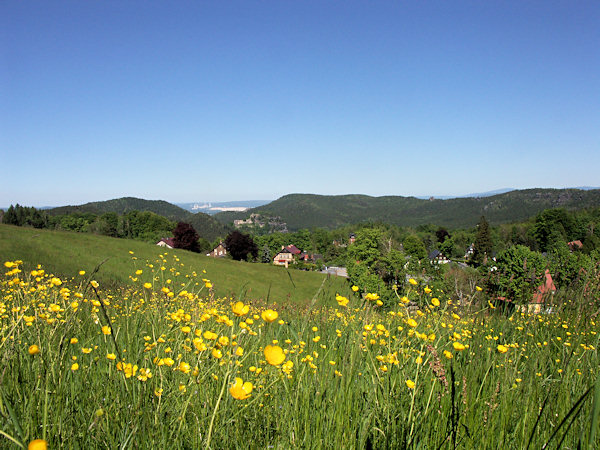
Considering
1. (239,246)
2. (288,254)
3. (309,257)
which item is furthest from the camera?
(309,257)

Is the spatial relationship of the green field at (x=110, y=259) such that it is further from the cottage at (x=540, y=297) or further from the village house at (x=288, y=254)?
the village house at (x=288, y=254)

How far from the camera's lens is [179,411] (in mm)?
1563

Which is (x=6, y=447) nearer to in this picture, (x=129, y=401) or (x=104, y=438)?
(x=104, y=438)

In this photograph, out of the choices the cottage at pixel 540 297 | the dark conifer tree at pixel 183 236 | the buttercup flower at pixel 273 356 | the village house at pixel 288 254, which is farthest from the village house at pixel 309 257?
the buttercup flower at pixel 273 356

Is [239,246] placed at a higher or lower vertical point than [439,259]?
higher

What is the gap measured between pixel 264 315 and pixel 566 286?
16.7 ft

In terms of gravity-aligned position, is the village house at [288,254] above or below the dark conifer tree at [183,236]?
below

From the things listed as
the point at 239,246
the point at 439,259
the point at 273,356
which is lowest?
the point at 439,259

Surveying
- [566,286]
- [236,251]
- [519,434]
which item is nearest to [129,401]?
[519,434]

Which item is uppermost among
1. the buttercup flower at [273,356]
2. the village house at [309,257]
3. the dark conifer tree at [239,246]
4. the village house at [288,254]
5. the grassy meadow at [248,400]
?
the buttercup flower at [273,356]

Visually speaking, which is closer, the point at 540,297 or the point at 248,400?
the point at 248,400

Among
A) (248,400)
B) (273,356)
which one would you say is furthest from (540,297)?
(273,356)

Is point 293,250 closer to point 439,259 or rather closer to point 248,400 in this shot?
point 439,259

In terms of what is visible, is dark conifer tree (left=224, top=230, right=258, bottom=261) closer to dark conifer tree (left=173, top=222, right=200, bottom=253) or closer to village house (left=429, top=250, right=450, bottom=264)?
dark conifer tree (left=173, top=222, right=200, bottom=253)
